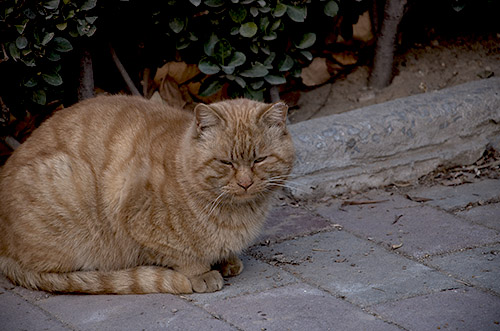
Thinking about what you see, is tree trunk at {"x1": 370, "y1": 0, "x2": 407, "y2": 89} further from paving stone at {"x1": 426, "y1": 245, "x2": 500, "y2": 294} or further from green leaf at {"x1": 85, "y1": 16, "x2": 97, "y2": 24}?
green leaf at {"x1": 85, "y1": 16, "x2": 97, "y2": 24}

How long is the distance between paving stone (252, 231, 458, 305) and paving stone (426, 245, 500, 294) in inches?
3.5

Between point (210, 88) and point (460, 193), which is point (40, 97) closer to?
point (210, 88)

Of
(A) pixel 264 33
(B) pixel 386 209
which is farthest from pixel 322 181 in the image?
(A) pixel 264 33

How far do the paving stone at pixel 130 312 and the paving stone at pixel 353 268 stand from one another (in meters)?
0.64

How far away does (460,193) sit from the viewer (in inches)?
168

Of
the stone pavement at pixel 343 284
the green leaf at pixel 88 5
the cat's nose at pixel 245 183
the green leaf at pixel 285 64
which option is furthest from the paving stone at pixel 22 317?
the green leaf at pixel 285 64

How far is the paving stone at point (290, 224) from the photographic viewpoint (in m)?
3.86

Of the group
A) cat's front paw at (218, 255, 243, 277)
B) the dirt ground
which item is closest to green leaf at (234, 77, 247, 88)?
the dirt ground

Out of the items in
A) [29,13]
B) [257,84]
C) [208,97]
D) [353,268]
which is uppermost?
[29,13]

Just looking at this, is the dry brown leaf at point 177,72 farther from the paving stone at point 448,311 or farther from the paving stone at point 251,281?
the paving stone at point 448,311

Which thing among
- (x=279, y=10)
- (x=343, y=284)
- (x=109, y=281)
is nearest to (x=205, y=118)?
(x=109, y=281)

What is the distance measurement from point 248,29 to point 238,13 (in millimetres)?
123

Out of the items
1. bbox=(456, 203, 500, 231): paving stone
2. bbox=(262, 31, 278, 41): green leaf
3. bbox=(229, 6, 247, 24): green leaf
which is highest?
bbox=(229, 6, 247, 24): green leaf

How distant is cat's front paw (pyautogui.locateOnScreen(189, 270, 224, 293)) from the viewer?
3.20 metres
